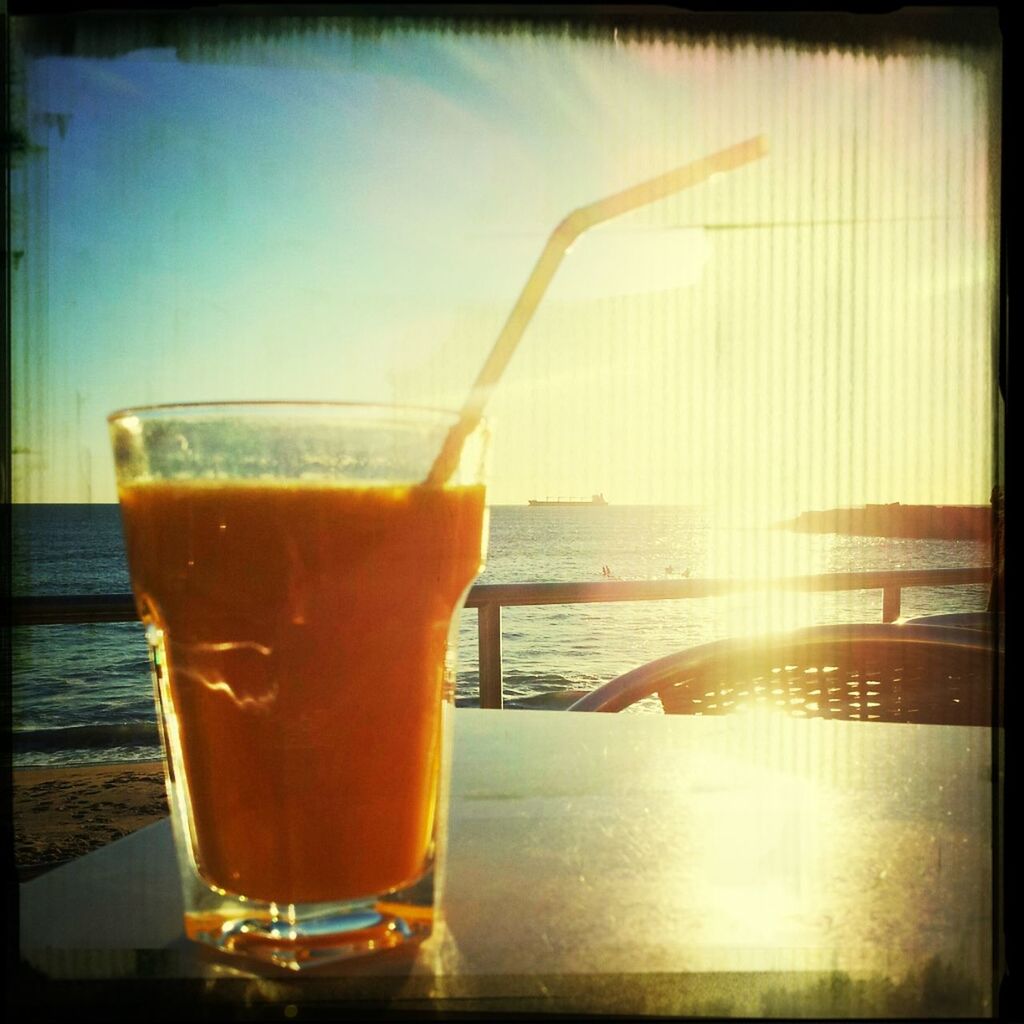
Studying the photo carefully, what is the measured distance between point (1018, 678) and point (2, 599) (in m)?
0.64

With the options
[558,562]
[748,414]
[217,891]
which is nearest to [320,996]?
[217,891]

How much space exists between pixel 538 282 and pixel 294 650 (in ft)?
0.62

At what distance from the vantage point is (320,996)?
293 mm

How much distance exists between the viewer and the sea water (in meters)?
11.6

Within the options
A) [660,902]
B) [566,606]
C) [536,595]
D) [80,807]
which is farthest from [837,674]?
[566,606]

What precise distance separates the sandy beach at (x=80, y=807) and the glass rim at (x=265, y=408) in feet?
15.3

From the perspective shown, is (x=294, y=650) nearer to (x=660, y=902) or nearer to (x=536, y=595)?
(x=660, y=902)

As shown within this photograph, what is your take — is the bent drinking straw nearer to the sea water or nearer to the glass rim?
the glass rim

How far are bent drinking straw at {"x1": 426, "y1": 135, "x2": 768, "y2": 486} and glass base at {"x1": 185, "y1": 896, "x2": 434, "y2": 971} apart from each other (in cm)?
18

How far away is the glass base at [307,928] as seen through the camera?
33 cm

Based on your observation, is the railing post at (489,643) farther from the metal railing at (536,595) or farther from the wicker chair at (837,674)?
the wicker chair at (837,674)

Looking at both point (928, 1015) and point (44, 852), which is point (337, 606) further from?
point (44, 852)

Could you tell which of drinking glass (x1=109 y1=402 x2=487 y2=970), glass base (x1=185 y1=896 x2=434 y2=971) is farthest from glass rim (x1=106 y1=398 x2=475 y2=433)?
glass base (x1=185 y1=896 x2=434 y2=971)

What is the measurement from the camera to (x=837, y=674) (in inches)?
47.0
